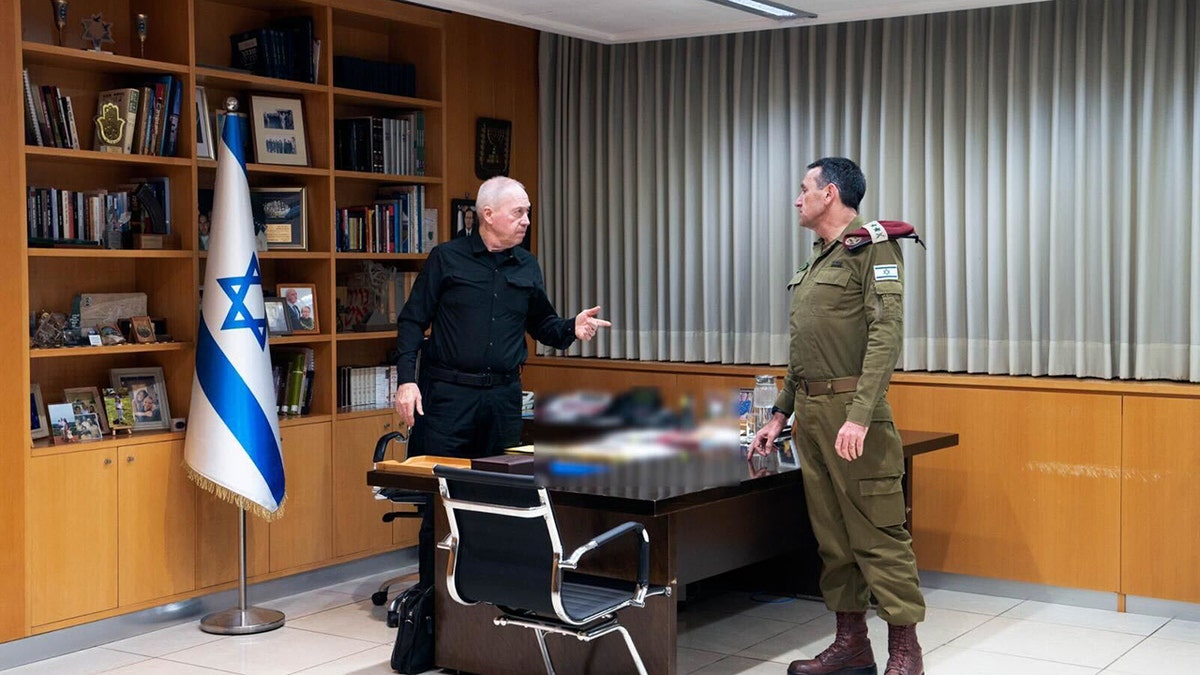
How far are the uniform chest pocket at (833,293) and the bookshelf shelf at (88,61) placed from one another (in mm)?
2701

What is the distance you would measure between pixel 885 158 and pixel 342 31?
2.71 meters

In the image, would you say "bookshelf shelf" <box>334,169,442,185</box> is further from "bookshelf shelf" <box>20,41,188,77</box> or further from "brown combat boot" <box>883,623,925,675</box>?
"brown combat boot" <box>883,623,925,675</box>

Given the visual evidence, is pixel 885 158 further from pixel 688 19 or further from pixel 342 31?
pixel 342 31

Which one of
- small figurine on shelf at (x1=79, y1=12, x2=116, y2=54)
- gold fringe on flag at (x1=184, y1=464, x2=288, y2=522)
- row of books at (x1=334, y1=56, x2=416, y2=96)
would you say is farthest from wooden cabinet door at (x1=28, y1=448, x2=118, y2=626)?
row of books at (x1=334, y1=56, x2=416, y2=96)

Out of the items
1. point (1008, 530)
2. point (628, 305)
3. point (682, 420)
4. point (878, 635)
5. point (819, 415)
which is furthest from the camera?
point (628, 305)

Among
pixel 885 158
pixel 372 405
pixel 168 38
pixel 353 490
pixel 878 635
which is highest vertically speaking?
pixel 168 38

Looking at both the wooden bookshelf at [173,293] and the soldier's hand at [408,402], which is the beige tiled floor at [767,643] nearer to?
the wooden bookshelf at [173,293]

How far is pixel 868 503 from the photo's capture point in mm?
4352

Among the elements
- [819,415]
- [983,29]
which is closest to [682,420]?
[819,415]

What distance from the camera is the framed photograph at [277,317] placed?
5758mm

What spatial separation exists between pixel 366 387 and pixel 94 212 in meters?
1.59

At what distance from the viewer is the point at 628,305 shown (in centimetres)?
693

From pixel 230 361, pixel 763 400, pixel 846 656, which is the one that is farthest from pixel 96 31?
pixel 846 656

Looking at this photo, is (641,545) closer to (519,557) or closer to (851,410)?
(519,557)
